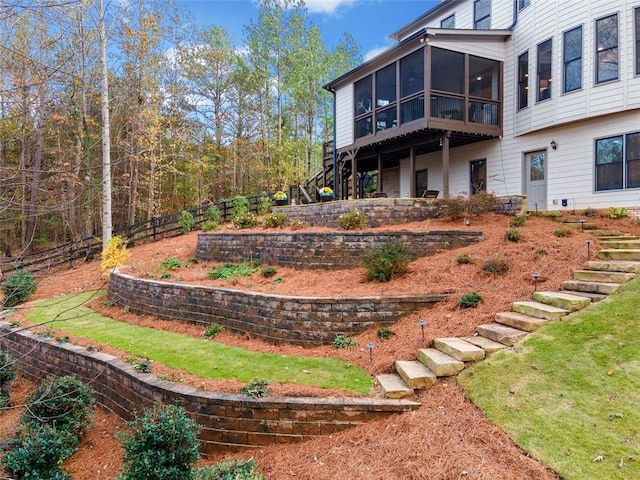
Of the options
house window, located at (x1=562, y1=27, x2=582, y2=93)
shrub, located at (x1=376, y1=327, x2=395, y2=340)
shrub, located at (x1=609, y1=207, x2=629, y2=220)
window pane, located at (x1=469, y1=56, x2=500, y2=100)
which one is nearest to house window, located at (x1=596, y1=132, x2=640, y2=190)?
shrub, located at (x1=609, y1=207, x2=629, y2=220)

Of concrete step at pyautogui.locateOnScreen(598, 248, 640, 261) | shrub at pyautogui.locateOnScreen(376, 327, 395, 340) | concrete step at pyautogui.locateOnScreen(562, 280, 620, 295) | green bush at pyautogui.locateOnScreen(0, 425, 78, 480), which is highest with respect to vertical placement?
concrete step at pyautogui.locateOnScreen(598, 248, 640, 261)

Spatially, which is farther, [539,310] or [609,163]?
[609,163]

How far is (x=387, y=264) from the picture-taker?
6723mm

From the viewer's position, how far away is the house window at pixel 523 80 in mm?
10930

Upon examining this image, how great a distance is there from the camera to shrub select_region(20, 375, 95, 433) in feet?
15.3

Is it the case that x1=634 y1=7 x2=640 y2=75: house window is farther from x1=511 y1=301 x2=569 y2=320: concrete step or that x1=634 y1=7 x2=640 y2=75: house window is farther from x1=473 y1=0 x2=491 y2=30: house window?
x1=511 y1=301 x2=569 y2=320: concrete step

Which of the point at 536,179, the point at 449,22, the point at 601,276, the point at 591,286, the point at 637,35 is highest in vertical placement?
the point at 449,22

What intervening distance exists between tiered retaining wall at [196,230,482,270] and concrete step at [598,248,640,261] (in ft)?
7.26

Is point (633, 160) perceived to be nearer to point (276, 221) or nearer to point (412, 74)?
point (412, 74)

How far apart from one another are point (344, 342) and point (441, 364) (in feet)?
5.72

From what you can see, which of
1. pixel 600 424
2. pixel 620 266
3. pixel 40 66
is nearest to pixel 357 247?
pixel 620 266

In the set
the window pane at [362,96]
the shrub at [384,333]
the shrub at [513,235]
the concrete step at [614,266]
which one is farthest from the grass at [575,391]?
the window pane at [362,96]

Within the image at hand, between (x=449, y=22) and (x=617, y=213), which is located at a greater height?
(x=449, y=22)

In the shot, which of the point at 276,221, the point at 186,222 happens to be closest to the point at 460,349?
the point at 276,221
